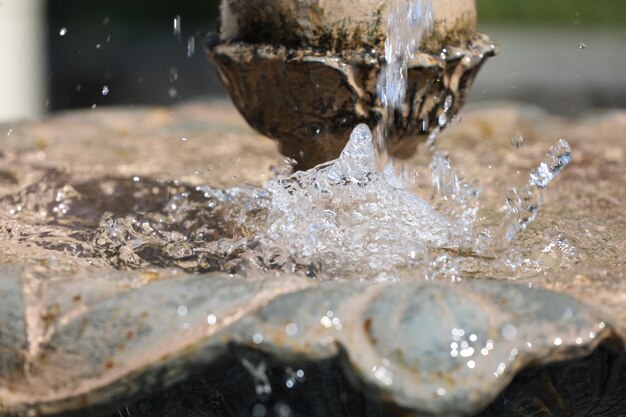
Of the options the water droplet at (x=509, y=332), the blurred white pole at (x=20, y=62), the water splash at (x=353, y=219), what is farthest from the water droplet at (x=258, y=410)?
the blurred white pole at (x=20, y=62)

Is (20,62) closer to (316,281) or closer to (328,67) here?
(328,67)

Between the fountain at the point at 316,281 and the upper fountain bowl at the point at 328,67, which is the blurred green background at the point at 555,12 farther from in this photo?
the upper fountain bowl at the point at 328,67

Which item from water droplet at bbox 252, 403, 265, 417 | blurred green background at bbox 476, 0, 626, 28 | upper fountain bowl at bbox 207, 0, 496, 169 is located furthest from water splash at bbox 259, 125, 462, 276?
blurred green background at bbox 476, 0, 626, 28

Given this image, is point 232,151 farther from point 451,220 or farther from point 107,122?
point 451,220

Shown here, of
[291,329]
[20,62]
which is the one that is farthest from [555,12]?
[291,329]

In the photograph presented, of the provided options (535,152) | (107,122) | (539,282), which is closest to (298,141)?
(539,282)

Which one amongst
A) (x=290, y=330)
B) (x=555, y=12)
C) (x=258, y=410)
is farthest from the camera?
(x=555, y=12)

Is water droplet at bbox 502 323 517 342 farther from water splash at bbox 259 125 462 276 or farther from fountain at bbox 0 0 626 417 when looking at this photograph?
water splash at bbox 259 125 462 276
